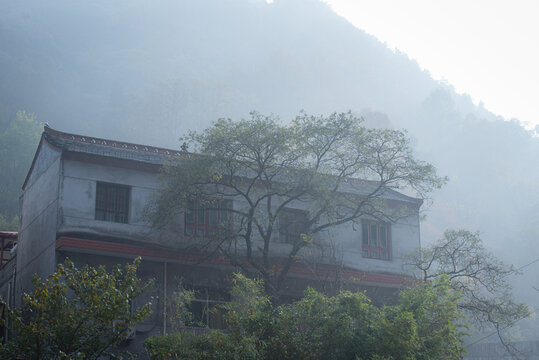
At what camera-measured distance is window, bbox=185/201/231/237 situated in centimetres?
2558

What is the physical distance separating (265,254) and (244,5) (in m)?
156

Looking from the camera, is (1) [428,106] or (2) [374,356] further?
(1) [428,106]

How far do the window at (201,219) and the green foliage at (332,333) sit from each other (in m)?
8.65

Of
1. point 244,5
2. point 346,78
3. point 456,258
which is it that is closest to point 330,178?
point 456,258

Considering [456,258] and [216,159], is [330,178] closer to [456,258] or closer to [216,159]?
[216,159]

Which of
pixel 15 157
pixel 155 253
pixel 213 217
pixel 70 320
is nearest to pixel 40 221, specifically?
pixel 155 253

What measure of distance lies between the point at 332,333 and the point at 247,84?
114646 millimetres

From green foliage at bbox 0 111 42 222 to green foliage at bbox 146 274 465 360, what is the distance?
2255 inches

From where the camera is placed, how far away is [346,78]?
5738 inches

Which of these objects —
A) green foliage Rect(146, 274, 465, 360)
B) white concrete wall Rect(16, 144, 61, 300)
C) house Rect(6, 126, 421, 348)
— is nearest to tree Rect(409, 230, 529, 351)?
house Rect(6, 126, 421, 348)

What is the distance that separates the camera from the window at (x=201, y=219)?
25.6 meters

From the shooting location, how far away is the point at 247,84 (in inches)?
5054

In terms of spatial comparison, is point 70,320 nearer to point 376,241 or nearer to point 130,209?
point 130,209

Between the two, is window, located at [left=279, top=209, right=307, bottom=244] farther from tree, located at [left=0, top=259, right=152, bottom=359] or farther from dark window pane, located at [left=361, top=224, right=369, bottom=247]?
tree, located at [left=0, top=259, right=152, bottom=359]
